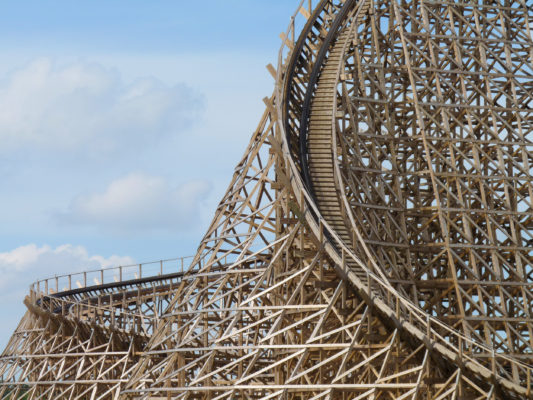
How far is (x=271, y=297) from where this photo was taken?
27781 mm

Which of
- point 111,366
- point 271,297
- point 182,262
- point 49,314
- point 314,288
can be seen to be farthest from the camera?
point 182,262

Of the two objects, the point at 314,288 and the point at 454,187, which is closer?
the point at 314,288

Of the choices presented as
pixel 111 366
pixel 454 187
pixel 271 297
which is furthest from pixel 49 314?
pixel 454 187

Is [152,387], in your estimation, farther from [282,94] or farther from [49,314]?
[49,314]

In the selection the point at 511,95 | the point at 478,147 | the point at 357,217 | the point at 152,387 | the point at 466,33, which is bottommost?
the point at 152,387

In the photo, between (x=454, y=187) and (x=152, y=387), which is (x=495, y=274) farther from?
(x=152, y=387)

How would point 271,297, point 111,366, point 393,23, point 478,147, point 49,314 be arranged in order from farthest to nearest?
point 49,314 < point 111,366 < point 393,23 < point 478,147 < point 271,297

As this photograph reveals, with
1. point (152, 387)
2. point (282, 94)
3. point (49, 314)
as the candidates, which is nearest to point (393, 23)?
point (282, 94)

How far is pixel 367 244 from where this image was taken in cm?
2755

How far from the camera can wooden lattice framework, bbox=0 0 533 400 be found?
24.5 m

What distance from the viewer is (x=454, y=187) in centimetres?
3047

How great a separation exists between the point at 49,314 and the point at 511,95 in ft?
53.7

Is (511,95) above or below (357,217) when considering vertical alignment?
above

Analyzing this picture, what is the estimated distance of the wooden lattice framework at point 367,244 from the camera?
24.5m
